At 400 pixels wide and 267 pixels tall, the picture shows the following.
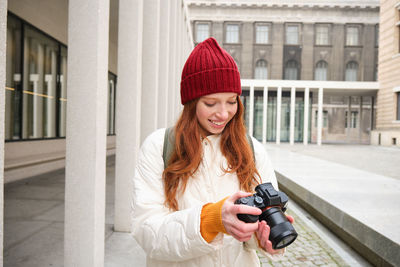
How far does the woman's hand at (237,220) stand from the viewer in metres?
1.08

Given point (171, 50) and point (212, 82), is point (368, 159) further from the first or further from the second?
point (212, 82)

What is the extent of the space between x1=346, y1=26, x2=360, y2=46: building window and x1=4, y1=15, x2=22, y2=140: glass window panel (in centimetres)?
3275

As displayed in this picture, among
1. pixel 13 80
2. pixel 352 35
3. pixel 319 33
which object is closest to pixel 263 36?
pixel 319 33

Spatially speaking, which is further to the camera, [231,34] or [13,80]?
[231,34]

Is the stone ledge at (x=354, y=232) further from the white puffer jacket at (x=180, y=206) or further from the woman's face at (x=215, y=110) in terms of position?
the woman's face at (x=215, y=110)

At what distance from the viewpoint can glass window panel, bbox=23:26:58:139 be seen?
799 centimetres

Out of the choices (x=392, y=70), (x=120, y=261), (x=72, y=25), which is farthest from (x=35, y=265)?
(x=392, y=70)

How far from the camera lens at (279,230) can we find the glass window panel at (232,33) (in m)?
33.2

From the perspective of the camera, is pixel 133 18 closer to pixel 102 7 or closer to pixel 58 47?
pixel 102 7

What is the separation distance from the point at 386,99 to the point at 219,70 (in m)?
26.1

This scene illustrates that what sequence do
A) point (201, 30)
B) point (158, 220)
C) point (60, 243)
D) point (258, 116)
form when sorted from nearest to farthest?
point (158, 220) → point (60, 243) → point (258, 116) → point (201, 30)

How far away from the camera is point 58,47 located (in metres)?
9.68

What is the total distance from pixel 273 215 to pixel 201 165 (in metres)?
0.50

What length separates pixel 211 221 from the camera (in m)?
1.20
